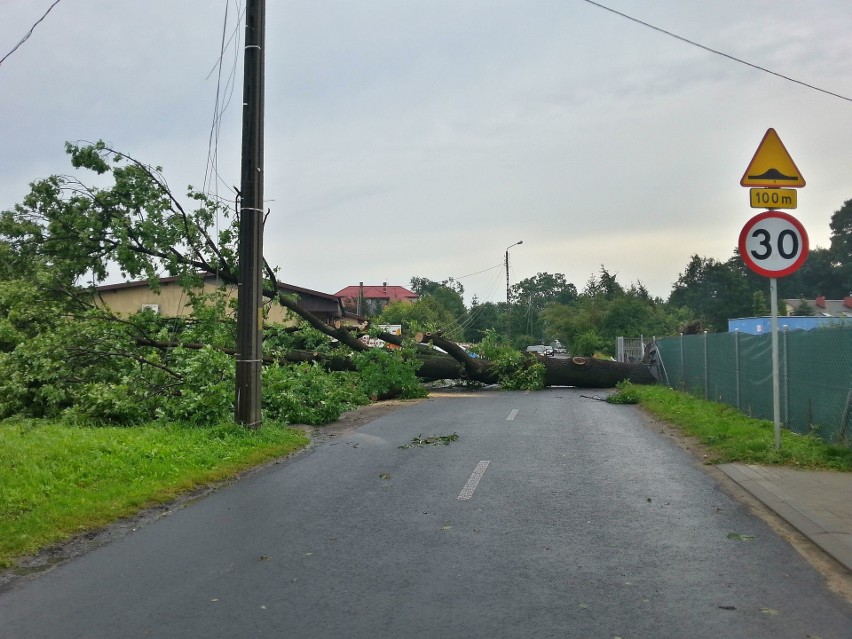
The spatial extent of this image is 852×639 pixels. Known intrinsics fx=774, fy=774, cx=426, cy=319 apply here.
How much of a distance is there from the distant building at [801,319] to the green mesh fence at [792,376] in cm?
68

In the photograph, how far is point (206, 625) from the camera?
4367mm

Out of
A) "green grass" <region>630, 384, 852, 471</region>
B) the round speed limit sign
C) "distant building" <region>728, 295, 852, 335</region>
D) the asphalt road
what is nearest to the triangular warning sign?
the round speed limit sign

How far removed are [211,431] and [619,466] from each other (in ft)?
18.8

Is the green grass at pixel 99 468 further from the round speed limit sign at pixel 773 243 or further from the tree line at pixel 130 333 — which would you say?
the round speed limit sign at pixel 773 243

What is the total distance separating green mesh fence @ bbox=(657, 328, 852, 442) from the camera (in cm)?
1021

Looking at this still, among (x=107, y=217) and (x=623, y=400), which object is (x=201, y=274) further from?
(x=623, y=400)

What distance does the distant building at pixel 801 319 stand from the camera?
20353 mm

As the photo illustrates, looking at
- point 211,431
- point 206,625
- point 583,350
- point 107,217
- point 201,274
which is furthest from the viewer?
point 583,350

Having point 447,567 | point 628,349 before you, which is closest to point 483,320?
point 628,349

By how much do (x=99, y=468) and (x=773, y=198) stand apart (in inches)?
341

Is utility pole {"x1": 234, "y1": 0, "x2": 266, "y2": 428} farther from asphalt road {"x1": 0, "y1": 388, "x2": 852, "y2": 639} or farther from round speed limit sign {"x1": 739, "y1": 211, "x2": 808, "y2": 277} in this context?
round speed limit sign {"x1": 739, "y1": 211, "x2": 808, "y2": 277}

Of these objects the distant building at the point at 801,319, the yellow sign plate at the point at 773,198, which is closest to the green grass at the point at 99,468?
the yellow sign plate at the point at 773,198

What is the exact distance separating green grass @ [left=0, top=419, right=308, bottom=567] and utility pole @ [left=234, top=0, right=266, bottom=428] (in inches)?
27.0

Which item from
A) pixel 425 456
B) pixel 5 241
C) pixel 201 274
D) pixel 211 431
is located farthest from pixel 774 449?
pixel 5 241
